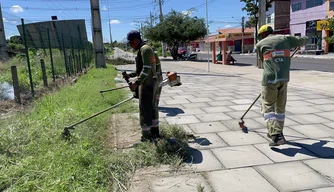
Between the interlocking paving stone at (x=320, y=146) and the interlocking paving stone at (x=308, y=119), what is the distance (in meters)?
0.90

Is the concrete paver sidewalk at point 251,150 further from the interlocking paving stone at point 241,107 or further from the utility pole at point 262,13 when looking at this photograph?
the utility pole at point 262,13

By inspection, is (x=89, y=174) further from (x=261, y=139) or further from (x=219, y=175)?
(x=261, y=139)

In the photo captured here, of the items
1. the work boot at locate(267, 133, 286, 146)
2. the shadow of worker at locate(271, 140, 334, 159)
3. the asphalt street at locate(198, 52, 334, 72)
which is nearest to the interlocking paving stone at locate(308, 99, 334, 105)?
the shadow of worker at locate(271, 140, 334, 159)

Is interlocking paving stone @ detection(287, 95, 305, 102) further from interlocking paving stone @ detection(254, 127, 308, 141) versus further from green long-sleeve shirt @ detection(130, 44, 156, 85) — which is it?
green long-sleeve shirt @ detection(130, 44, 156, 85)

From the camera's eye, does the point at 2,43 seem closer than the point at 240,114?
No

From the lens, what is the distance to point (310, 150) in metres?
3.65

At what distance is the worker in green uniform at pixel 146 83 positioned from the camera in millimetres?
3695

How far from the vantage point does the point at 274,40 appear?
3623 millimetres

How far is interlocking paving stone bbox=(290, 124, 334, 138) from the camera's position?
421 centimetres

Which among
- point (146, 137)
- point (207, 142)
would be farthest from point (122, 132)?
point (207, 142)

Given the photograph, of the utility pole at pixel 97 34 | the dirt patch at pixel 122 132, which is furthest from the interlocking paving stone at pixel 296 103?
the utility pole at pixel 97 34

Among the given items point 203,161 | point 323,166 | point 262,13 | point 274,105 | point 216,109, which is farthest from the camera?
point 262,13

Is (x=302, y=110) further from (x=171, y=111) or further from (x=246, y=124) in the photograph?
(x=171, y=111)

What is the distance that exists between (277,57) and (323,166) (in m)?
1.39
